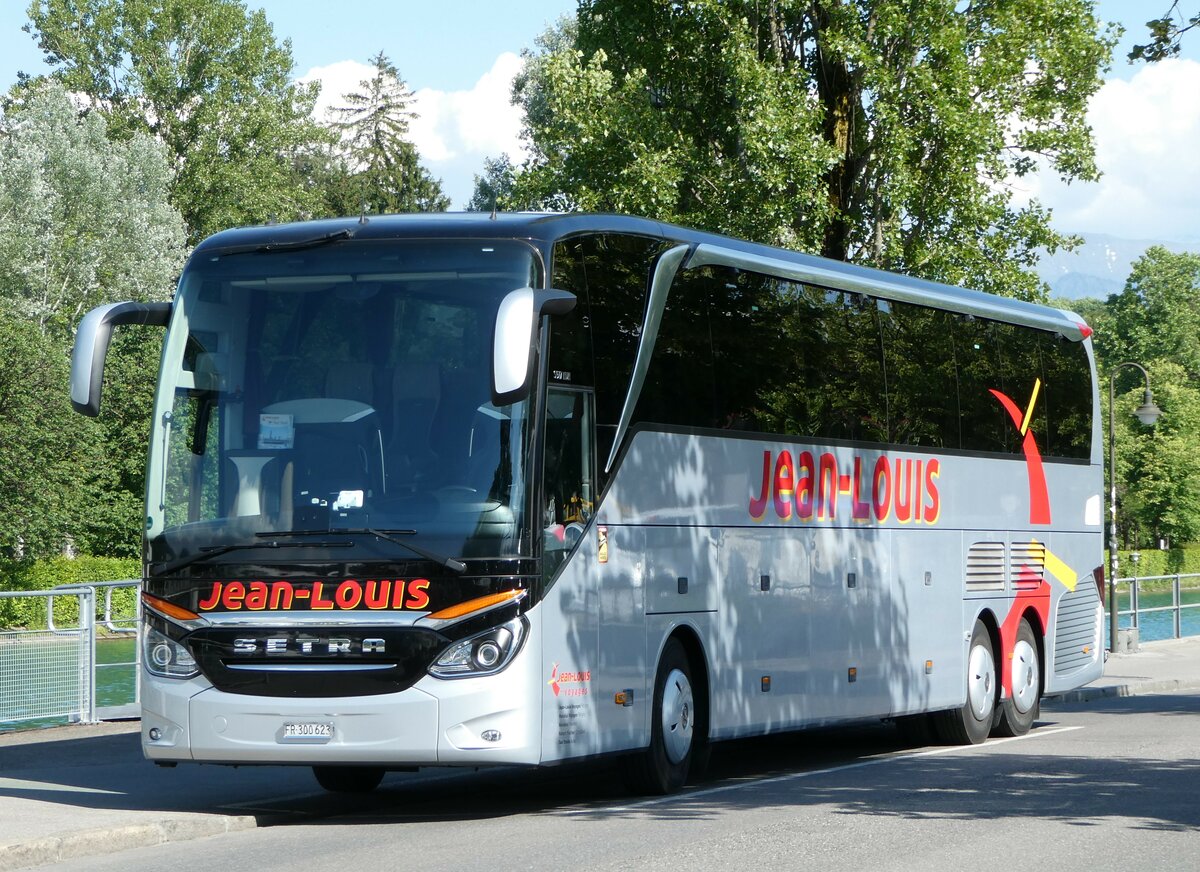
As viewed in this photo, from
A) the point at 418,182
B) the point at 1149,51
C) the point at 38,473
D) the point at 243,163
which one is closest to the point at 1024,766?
the point at 1149,51

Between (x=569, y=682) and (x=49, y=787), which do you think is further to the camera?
(x=49, y=787)

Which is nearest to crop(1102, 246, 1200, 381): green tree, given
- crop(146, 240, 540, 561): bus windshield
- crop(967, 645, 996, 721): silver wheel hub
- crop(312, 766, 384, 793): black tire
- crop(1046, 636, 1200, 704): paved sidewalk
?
crop(1046, 636, 1200, 704): paved sidewalk

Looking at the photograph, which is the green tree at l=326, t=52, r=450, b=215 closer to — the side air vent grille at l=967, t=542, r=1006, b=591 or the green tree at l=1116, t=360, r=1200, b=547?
the green tree at l=1116, t=360, r=1200, b=547

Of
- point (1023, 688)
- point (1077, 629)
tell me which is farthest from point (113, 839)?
point (1077, 629)

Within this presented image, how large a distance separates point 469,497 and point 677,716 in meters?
3.01

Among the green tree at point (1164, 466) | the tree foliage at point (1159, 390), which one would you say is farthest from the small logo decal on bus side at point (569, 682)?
the green tree at point (1164, 466)

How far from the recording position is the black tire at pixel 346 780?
14.0 meters

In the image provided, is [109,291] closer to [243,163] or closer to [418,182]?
[243,163]

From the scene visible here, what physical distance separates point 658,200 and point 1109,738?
16112mm

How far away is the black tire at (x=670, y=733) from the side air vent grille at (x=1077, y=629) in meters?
7.99

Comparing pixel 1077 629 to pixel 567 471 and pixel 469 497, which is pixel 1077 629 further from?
pixel 469 497

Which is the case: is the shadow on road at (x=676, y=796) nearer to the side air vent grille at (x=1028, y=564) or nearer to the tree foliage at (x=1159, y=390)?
the side air vent grille at (x=1028, y=564)

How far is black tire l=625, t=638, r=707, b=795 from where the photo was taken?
1333cm

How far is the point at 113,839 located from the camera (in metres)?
10.9
